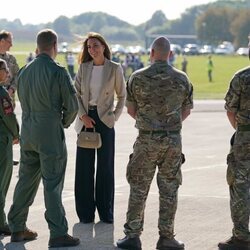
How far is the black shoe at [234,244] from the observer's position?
27.4 feet

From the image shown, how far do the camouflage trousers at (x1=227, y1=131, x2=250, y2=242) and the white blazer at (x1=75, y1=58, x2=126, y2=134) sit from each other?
1807mm

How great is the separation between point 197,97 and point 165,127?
26756mm

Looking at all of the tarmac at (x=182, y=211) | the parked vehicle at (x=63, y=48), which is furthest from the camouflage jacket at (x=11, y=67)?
the parked vehicle at (x=63, y=48)

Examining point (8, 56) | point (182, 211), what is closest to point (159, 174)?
point (182, 211)

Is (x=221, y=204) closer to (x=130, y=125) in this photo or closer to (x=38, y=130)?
(x=38, y=130)

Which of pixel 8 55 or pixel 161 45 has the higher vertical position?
pixel 161 45

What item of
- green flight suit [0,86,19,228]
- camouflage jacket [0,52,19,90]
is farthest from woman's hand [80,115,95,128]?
camouflage jacket [0,52,19,90]

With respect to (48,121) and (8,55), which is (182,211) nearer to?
(48,121)

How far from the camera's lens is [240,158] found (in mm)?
8273

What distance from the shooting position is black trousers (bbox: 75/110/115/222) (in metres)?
9.74

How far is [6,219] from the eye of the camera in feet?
29.9

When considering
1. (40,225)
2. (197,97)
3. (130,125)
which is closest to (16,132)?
(40,225)

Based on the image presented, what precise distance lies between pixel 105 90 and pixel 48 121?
139 cm

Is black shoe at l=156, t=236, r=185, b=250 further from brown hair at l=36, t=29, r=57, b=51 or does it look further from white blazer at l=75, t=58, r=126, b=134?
brown hair at l=36, t=29, r=57, b=51
